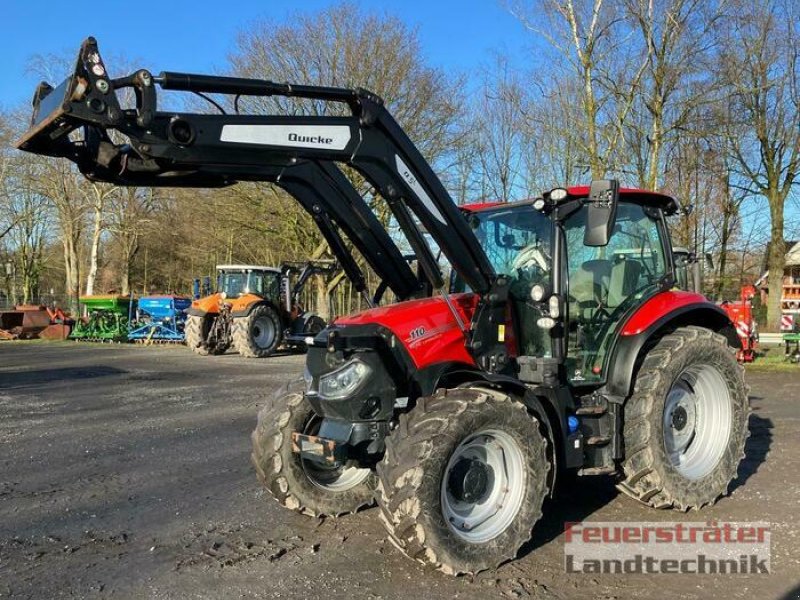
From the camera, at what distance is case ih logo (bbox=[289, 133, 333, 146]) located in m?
3.75

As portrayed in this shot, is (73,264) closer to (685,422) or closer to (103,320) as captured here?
(103,320)

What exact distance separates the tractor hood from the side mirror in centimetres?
82

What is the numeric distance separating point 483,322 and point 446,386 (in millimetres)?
463

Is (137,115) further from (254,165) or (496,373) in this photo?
(496,373)

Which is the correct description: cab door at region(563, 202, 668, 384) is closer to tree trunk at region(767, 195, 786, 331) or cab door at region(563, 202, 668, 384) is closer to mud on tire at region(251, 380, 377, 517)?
mud on tire at region(251, 380, 377, 517)

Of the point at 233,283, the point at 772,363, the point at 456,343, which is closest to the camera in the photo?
the point at 456,343

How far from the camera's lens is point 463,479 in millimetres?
3936

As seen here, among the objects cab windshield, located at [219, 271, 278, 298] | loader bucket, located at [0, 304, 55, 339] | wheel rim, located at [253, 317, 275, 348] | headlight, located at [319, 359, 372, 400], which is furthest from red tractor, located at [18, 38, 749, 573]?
loader bucket, located at [0, 304, 55, 339]

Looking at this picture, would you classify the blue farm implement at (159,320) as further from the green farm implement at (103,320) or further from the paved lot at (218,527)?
the paved lot at (218,527)

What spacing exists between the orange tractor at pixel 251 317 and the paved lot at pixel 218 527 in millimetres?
9702

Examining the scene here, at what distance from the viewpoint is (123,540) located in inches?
172

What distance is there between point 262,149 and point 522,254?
6.61 feet

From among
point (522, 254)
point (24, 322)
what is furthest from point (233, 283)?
point (522, 254)

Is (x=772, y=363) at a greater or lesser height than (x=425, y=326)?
lesser
